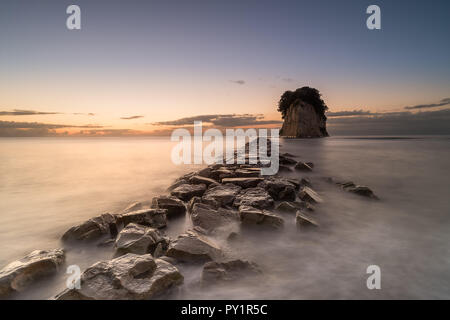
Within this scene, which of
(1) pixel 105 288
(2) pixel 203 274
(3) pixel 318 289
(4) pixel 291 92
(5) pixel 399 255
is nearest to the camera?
(1) pixel 105 288

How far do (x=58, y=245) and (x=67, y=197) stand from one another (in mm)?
2820

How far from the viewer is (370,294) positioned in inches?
61.0

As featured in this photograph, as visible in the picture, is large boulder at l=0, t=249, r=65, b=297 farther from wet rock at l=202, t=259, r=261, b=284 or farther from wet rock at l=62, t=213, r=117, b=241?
wet rock at l=202, t=259, r=261, b=284

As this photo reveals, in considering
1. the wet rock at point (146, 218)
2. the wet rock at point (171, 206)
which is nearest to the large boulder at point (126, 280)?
the wet rock at point (146, 218)

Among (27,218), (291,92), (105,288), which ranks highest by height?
(291,92)

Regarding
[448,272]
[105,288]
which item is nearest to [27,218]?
[105,288]

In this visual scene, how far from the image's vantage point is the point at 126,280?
4.99ft

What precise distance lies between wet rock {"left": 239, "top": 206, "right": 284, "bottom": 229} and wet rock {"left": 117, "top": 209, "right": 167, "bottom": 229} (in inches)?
41.7

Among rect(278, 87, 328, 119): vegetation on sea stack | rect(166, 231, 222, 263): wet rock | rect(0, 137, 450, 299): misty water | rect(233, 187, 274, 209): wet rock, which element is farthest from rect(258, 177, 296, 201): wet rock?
rect(278, 87, 328, 119): vegetation on sea stack

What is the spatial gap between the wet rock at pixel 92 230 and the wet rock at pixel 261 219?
1634 mm

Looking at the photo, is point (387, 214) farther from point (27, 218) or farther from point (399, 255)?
point (27, 218)

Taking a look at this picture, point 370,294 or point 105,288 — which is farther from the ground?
point 105,288

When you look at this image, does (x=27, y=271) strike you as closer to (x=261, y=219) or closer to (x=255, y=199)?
(x=261, y=219)

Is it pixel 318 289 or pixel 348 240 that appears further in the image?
pixel 348 240
